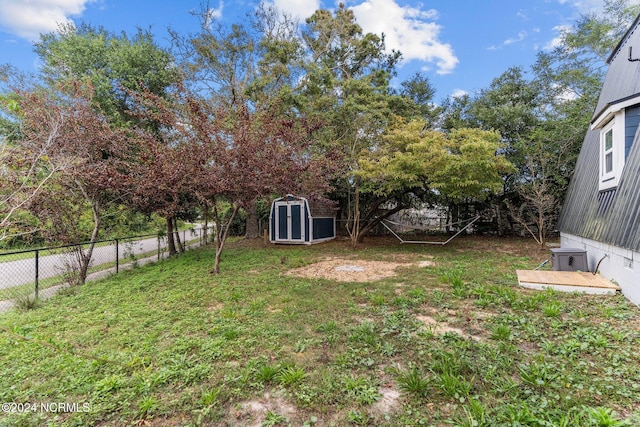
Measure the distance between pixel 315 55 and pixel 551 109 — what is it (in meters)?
9.51

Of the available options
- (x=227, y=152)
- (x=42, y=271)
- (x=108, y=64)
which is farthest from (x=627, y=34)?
(x=42, y=271)

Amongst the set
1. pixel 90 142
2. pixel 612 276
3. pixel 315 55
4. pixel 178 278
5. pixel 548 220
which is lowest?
pixel 178 278

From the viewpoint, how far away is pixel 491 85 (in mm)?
11664

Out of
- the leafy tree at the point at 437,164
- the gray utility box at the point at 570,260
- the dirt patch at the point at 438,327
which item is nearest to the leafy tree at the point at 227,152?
the leafy tree at the point at 437,164

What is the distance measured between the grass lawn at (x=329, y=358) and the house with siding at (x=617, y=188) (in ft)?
2.32

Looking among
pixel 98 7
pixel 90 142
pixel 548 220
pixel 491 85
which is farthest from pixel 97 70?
pixel 548 220

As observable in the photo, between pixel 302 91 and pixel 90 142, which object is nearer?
pixel 90 142

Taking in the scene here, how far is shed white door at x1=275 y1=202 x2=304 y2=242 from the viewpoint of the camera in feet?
34.9

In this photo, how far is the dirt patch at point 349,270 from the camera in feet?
17.8

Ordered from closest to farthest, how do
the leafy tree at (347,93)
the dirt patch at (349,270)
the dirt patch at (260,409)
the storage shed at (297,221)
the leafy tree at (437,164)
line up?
the dirt patch at (260,409) → the dirt patch at (349,270) → the leafy tree at (437,164) → the leafy tree at (347,93) → the storage shed at (297,221)

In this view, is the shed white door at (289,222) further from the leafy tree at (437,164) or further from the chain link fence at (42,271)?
→ the chain link fence at (42,271)

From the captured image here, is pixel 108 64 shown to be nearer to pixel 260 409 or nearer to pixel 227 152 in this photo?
pixel 227 152

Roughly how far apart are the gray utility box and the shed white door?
7281mm

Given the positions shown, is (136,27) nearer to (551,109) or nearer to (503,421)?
(503,421)
